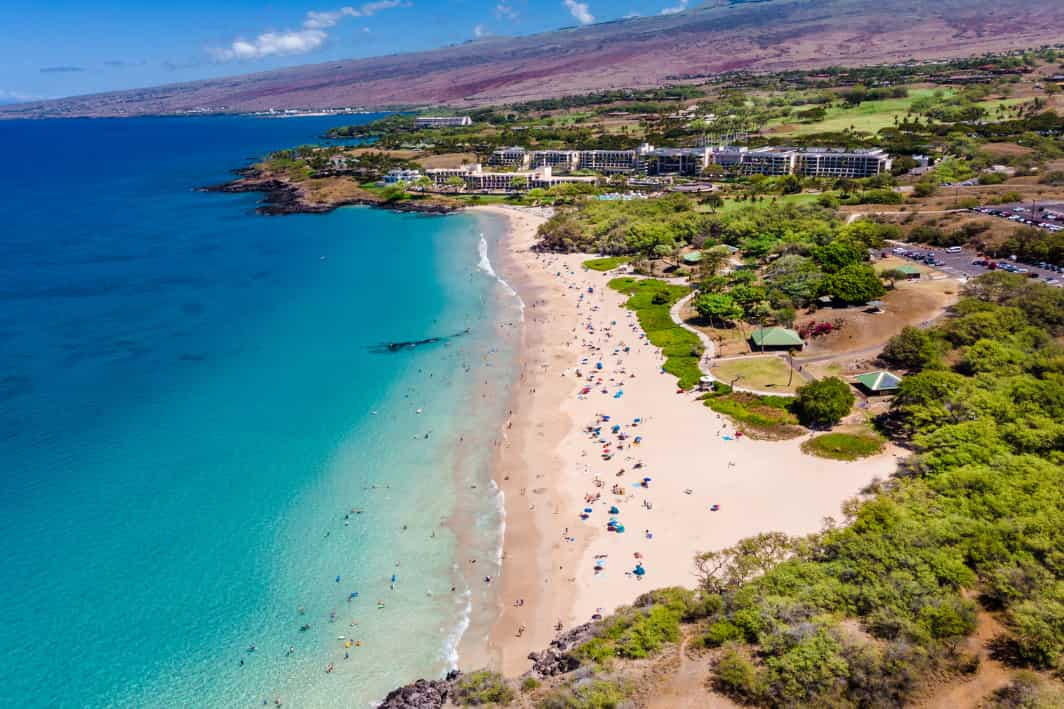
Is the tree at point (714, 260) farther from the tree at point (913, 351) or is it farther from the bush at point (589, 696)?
the bush at point (589, 696)

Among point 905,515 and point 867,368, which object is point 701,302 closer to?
point 867,368

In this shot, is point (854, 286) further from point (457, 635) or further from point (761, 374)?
point (457, 635)

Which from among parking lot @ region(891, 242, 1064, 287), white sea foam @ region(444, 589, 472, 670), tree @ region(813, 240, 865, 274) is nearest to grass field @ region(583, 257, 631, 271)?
tree @ region(813, 240, 865, 274)

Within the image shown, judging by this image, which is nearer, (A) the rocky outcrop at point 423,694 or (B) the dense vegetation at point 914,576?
(B) the dense vegetation at point 914,576

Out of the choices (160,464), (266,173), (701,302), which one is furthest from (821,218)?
(266,173)

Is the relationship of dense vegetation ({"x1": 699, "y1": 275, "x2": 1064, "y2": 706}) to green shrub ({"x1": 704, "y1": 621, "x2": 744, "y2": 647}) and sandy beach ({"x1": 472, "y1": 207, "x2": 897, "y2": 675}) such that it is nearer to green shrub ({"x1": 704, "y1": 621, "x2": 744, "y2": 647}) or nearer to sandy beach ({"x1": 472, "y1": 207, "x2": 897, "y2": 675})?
green shrub ({"x1": 704, "y1": 621, "x2": 744, "y2": 647})

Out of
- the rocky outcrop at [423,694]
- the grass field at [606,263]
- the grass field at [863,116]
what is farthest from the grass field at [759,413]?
the grass field at [863,116]
